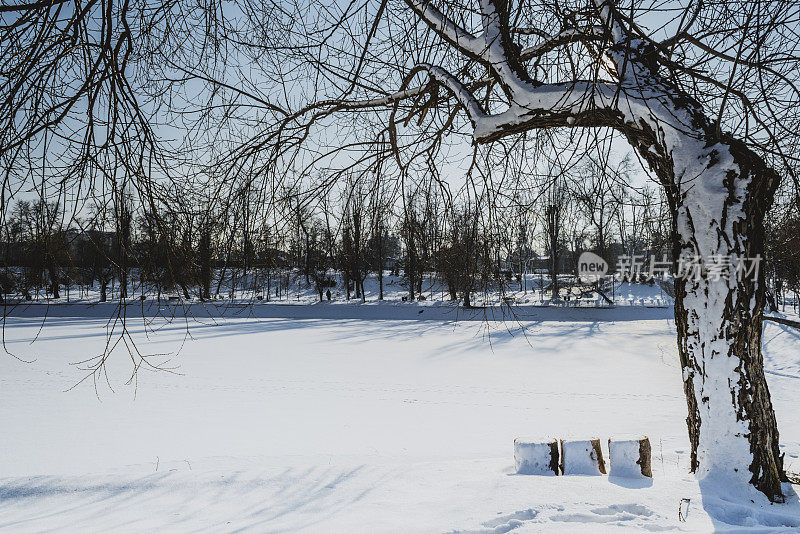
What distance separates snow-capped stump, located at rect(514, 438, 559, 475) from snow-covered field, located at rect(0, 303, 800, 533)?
0.25 meters

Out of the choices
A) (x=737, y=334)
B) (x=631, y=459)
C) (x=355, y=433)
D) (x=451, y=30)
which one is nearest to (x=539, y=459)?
(x=631, y=459)

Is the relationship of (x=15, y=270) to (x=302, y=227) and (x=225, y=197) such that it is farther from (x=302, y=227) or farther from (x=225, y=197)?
(x=302, y=227)

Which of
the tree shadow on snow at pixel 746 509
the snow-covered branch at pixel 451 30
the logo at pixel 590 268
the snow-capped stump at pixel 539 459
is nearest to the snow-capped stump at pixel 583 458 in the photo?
the snow-capped stump at pixel 539 459

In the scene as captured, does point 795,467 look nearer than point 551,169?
No

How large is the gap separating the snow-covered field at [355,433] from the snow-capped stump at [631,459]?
14 centimetres

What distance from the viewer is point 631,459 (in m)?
A: 3.81

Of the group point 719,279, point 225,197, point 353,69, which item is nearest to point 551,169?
point 719,279

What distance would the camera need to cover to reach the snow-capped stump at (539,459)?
4.04m

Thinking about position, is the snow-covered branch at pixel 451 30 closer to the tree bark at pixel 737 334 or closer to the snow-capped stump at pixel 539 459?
the tree bark at pixel 737 334

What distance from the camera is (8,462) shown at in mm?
5809

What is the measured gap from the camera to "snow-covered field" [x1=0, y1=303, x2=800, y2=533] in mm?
3266

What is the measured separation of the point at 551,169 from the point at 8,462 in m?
6.57

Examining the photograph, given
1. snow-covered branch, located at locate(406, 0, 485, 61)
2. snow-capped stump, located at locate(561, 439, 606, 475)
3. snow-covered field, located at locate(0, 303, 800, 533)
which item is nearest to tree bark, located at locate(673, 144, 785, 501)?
snow-covered field, located at locate(0, 303, 800, 533)

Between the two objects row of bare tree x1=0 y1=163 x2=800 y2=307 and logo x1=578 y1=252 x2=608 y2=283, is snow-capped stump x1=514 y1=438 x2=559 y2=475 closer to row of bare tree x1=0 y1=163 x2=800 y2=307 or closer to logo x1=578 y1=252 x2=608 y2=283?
row of bare tree x1=0 y1=163 x2=800 y2=307
